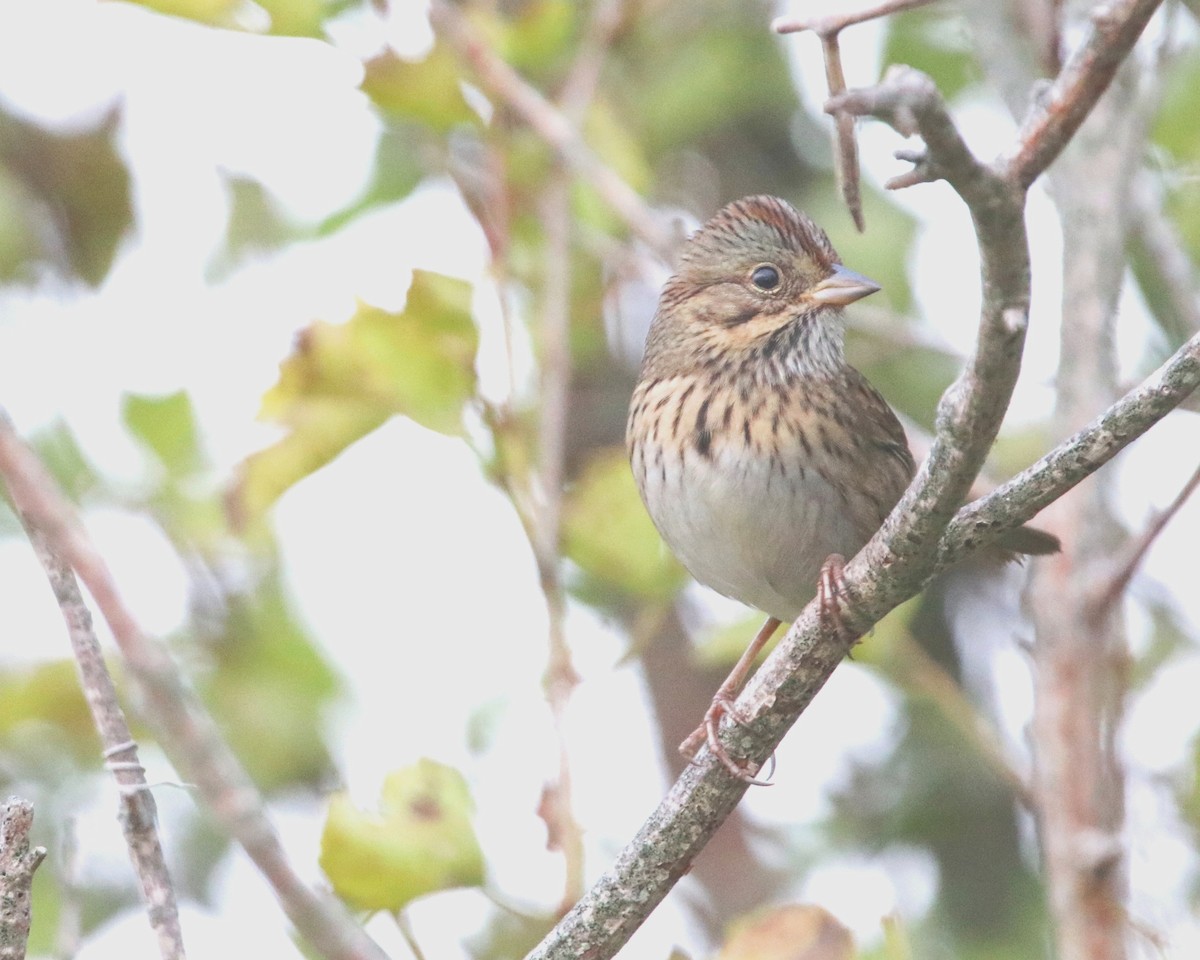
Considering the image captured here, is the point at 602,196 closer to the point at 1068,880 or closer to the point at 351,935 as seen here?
the point at 1068,880

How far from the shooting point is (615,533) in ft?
11.5

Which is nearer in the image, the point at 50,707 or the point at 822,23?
the point at 822,23

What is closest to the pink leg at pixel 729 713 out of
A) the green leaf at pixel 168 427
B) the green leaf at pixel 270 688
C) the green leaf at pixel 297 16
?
the green leaf at pixel 270 688

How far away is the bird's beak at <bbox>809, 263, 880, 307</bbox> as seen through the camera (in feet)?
11.8

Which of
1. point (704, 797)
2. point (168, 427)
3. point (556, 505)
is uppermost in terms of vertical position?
point (168, 427)

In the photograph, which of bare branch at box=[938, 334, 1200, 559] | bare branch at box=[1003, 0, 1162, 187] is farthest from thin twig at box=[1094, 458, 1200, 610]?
bare branch at box=[1003, 0, 1162, 187]

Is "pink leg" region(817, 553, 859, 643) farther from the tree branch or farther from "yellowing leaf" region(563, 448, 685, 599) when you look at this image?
"yellowing leaf" region(563, 448, 685, 599)

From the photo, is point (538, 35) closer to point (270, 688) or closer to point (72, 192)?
point (270, 688)

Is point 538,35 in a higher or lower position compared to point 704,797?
higher

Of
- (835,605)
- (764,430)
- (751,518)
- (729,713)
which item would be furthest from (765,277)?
(835,605)

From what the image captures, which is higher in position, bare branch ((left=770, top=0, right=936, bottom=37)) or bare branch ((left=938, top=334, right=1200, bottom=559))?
bare branch ((left=770, top=0, right=936, bottom=37))

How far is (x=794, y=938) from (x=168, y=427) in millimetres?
2065

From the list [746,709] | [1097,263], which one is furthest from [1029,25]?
[746,709]

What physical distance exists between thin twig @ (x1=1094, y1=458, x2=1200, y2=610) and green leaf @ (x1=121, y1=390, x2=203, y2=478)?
Result: 2.01m
